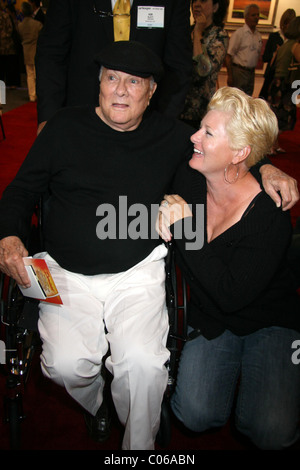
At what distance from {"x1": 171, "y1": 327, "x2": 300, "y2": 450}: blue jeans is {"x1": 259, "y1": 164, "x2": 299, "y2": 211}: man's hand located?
563mm

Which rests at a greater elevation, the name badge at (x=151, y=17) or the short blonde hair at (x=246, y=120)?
the name badge at (x=151, y=17)

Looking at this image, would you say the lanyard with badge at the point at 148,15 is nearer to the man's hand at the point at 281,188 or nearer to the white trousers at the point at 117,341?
the man's hand at the point at 281,188

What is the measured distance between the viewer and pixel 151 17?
2.05 metres

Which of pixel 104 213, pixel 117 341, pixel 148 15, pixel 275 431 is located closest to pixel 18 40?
pixel 148 15

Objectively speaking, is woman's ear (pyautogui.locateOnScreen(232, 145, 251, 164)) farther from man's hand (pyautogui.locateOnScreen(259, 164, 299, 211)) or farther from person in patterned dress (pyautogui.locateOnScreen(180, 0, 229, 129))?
person in patterned dress (pyautogui.locateOnScreen(180, 0, 229, 129))

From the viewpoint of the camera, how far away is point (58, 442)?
1732mm

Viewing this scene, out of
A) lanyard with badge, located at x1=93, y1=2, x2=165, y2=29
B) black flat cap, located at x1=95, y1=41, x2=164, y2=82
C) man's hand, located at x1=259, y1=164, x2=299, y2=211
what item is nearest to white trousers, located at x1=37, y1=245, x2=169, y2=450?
man's hand, located at x1=259, y1=164, x2=299, y2=211

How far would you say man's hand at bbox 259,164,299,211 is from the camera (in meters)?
1.50

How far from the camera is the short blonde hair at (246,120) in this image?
4.93 feet

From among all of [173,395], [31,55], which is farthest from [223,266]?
[31,55]

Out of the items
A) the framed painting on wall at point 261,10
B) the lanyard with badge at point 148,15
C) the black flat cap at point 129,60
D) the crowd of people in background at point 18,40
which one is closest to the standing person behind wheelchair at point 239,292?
the black flat cap at point 129,60

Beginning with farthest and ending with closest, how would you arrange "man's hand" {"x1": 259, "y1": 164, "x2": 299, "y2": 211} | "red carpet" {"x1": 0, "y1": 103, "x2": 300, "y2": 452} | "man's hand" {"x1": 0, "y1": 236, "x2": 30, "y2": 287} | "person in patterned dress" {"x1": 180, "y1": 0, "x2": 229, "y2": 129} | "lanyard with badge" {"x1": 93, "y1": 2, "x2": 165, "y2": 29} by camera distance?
1. "person in patterned dress" {"x1": 180, "y1": 0, "x2": 229, "y2": 129}
2. "lanyard with badge" {"x1": 93, "y1": 2, "x2": 165, "y2": 29}
3. "red carpet" {"x1": 0, "y1": 103, "x2": 300, "y2": 452}
4. "man's hand" {"x1": 259, "y1": 164, "x2": 299, "y2": 211}
5. "man's hand" {"x1": 0, "y1": 236, "x2": 30, "y2": 287}

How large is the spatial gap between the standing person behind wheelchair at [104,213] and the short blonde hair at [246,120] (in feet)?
0.57

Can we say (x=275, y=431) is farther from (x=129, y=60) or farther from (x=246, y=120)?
(x=129, y=60)
